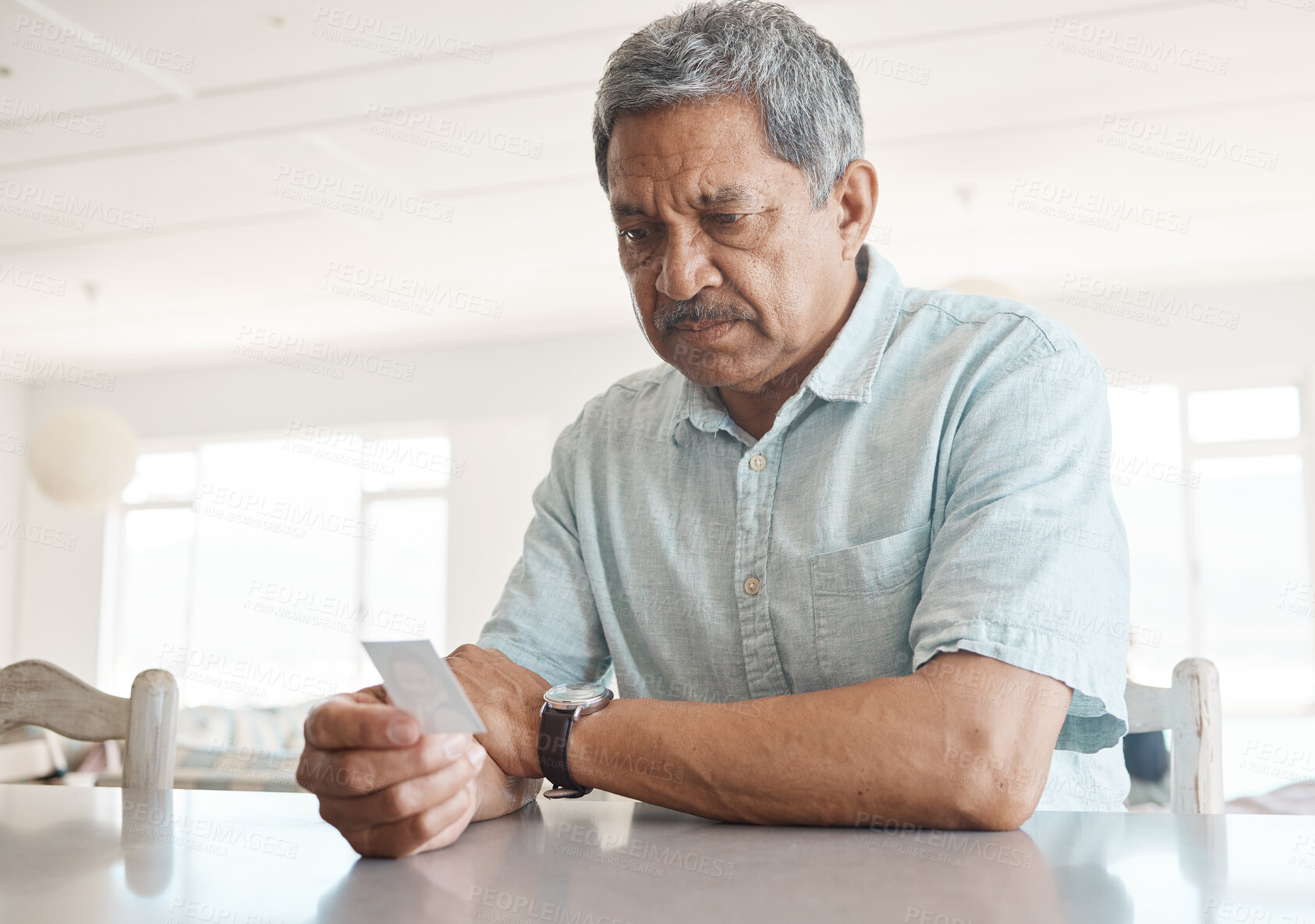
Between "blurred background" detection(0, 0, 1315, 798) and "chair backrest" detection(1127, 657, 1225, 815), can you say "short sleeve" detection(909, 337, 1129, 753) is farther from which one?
"blurred background" detection(0, 0, 1315, 798)

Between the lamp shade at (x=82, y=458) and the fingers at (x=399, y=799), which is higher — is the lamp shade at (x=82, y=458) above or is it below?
above

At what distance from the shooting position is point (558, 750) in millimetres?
995

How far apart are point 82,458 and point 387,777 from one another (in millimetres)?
5109

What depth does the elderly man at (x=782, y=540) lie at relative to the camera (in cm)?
90

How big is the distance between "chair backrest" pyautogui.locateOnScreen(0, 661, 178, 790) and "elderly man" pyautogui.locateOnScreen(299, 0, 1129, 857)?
0.47 m

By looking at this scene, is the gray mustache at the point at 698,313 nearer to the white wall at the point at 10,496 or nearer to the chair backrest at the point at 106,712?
the chair backrest at the point at 106,712

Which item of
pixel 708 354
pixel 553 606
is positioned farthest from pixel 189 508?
pixel 708 354

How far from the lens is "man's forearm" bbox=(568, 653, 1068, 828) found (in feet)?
2.90

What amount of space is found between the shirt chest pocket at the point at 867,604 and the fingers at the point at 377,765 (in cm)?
46

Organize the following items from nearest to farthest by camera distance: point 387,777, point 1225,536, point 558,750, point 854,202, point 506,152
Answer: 1. point 387,777
2. point 558,750
3. point 854,202
4. point 506,152
5. point 1225,536

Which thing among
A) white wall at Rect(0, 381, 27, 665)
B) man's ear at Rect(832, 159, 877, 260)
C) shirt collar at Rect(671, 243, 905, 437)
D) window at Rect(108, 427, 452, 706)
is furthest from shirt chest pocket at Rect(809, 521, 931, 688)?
white wall at Rect(0, 381, 27, 665)

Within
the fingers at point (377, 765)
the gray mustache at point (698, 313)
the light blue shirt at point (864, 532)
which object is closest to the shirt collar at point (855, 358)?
the light blue shirt at point (864, 532)

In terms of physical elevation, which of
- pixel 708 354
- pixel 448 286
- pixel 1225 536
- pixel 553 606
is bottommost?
pixel 553 606

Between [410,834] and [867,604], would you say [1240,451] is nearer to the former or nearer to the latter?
[867,604]
